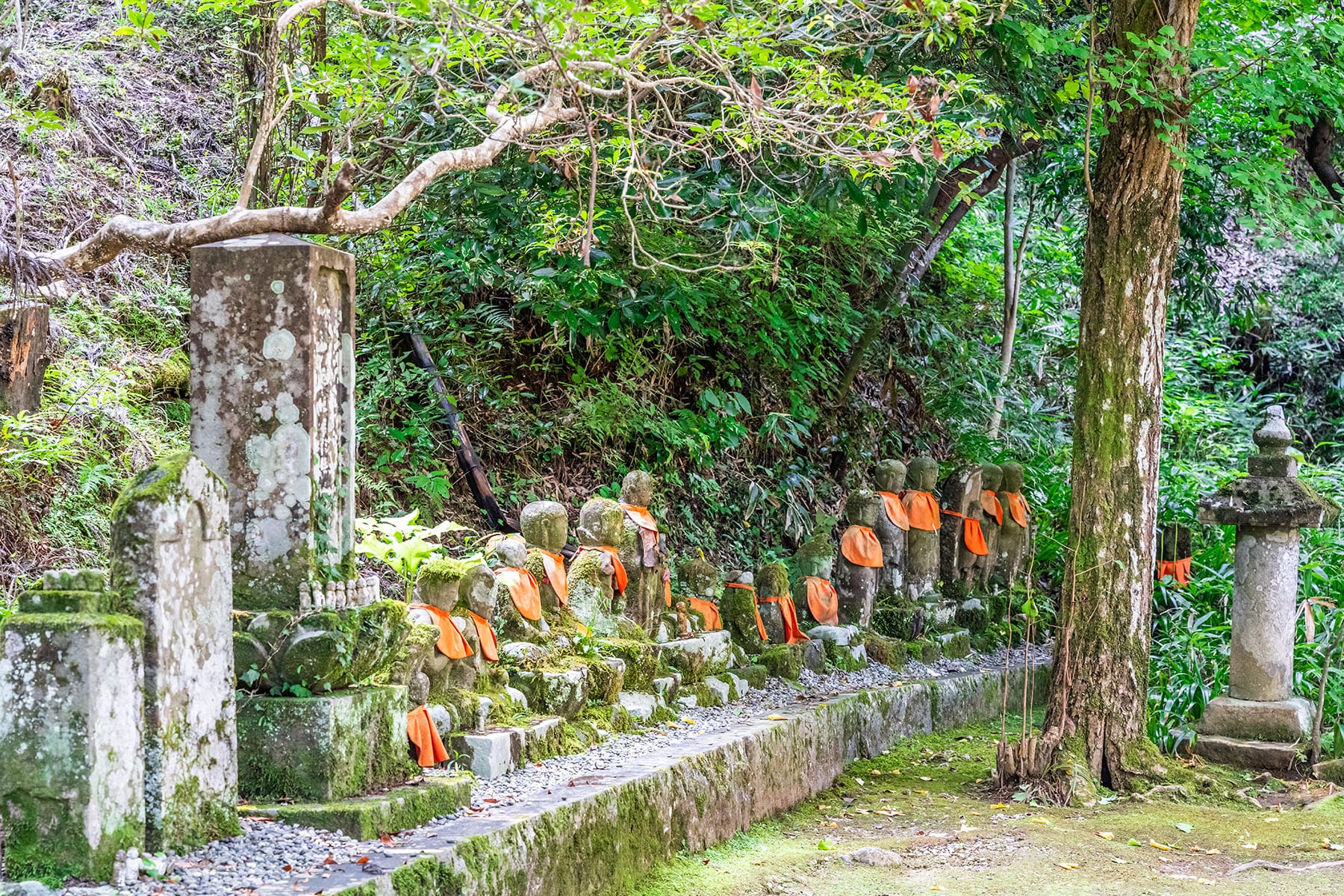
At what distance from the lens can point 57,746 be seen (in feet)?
9.48

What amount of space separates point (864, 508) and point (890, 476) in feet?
1.03

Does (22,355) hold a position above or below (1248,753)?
above

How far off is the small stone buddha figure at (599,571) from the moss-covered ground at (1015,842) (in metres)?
1.19

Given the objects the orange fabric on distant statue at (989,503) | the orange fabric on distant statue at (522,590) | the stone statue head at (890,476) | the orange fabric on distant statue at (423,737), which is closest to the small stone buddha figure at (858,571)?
the stone statue head at (890,476)

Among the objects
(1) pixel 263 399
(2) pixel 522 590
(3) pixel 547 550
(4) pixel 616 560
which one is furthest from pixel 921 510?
(1) pixel 263 399

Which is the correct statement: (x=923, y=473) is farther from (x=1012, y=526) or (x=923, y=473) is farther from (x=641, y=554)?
(x=641, y=554)

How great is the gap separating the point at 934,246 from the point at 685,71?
555 cm

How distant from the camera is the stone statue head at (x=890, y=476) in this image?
806cm

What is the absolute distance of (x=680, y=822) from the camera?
195 inches

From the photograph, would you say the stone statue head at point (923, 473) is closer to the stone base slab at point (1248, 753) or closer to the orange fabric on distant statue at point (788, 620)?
the orange fabric on distant statue at point (788, 620)

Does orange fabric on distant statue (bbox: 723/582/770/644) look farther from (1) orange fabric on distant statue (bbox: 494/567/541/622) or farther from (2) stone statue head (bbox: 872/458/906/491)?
(1) orange fabric on distant statue (bbox: 494/567/541/622)

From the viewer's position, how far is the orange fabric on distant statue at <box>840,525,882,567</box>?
771 cm

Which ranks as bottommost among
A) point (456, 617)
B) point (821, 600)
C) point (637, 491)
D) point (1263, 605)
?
point (821, 600)

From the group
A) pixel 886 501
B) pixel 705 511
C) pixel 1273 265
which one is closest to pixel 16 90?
pixel 705 511
